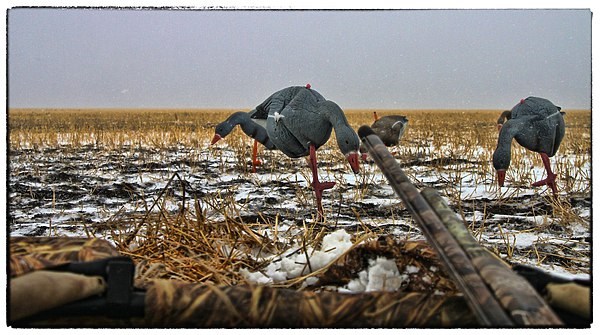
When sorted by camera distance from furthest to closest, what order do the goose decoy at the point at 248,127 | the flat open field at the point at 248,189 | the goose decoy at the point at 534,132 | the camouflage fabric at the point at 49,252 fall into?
the goose decoy at the point at 248,127, the goose decoy at the point at 534,132, the flat open field at the point at 248,189, the camouflage fabric at the point at 49,252

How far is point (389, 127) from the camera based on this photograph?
1.40 meters

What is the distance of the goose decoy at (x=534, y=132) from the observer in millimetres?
1359

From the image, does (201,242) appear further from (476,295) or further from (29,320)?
(476,295)

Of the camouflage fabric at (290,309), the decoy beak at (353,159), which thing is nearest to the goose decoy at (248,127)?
the decoy beak at (353,159)

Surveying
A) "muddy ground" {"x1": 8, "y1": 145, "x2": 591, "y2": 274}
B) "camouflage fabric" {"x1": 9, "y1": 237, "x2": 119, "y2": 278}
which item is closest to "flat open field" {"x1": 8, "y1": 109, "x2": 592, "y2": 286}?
"muddy ground" {"x1": 8, "y1": 145, "x2": 591, "y2": 274}

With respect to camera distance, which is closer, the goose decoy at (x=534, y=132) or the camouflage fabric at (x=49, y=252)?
the camouflage fabric at (x=49, y=252)

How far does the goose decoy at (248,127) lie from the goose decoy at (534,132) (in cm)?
53

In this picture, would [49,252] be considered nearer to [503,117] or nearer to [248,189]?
[248,189]

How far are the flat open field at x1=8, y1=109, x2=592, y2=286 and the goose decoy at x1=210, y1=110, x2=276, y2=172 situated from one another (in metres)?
0.02

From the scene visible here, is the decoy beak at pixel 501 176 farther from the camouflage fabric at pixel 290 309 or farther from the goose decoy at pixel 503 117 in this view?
the camouflage fabric at pixel 290 309

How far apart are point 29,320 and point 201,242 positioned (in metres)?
0.52

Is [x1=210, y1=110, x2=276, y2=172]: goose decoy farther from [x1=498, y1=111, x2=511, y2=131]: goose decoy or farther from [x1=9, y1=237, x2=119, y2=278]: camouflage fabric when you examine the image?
[x1=9, y1=237, x2=119, y2=278]: camouflage fabric

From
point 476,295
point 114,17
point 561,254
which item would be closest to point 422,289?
point 476,295

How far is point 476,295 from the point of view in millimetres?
625
